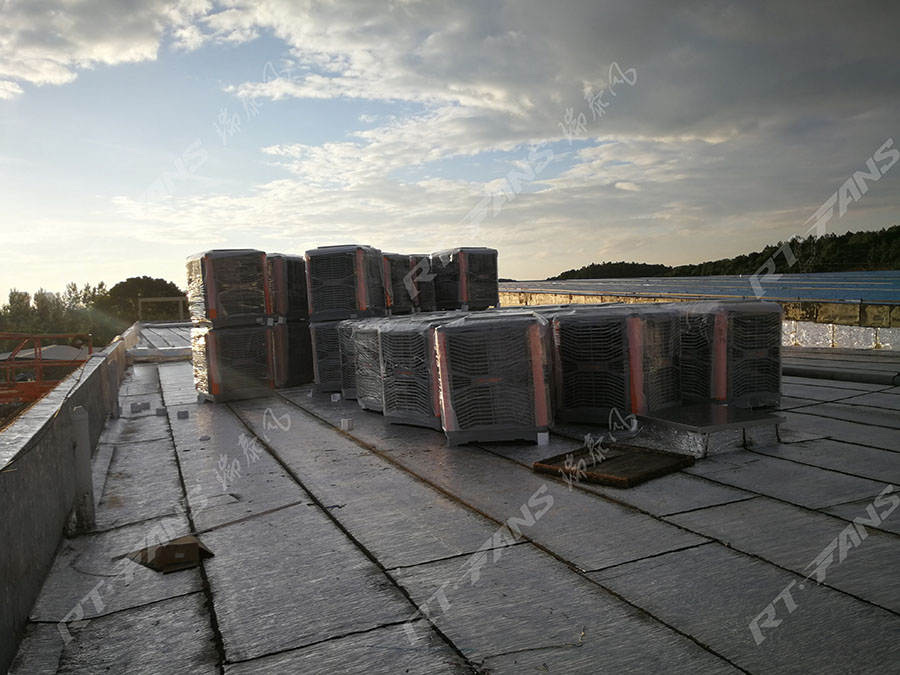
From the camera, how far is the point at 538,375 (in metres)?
6.80

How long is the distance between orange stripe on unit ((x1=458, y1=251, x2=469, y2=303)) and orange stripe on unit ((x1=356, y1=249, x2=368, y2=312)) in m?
3.27

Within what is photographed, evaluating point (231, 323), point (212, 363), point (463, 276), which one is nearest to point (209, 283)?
point (231, 323)

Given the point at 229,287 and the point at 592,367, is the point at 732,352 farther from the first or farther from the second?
the point at 229,287

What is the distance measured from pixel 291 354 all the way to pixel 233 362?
191 centimetres

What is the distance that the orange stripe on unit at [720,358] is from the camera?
811cm

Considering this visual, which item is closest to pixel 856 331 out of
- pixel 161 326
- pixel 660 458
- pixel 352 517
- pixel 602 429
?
pixel 602 429

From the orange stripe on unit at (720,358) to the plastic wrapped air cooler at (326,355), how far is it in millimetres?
6213

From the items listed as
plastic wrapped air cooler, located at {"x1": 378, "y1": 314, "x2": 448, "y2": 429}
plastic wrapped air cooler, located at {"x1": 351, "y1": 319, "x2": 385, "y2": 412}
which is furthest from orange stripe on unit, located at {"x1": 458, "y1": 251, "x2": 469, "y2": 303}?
plastic wrapped air cooler, located at {"x1": 378, "y1": 314, "x2": 448, "y2": 429}

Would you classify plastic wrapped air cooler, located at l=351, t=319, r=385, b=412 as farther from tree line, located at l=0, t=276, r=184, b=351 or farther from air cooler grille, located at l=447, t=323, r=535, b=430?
tree line, located at l=0, t=276, r=184, b=351

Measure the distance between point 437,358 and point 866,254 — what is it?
4816 centimetres

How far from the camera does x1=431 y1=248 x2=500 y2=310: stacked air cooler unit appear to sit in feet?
46.3

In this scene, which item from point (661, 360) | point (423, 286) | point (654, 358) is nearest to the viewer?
point (654, 358)

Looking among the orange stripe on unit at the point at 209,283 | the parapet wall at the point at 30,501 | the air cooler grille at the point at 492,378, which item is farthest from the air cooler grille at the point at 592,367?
the orange stripe on unit at the point at 209,283


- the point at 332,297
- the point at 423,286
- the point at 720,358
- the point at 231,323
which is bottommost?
the point at 720,358
